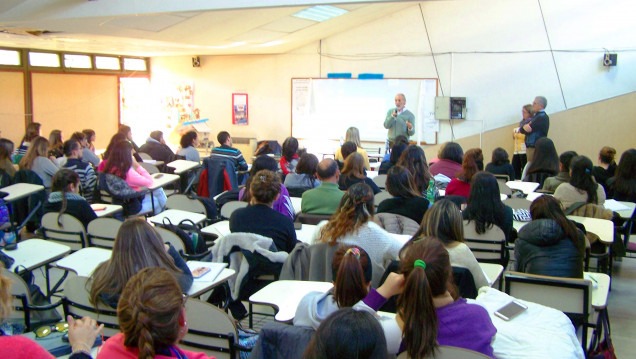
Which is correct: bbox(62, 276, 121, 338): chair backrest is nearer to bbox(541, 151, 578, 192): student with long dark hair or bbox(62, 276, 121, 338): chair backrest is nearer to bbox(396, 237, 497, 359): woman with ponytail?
bbox(396, 237, 497, 359): woman with ponytail

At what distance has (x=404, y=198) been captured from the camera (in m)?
4.34

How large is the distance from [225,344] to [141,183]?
3720 mm

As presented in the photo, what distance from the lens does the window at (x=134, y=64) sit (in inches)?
476

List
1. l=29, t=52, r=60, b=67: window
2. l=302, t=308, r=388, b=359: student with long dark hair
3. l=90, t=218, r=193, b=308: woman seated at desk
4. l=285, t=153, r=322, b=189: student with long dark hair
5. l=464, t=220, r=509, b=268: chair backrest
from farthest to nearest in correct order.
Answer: l=29, t=52, r=60, b=67: window
l=285, t=153, r=322, b=189: student with long dark hair
l=464, t=220, r=509, b=268: chair backrest
l=90, t=218, r=193, b=308: woman seated at desk
l=302, t=308, r=388, b=359: student with long dark hair

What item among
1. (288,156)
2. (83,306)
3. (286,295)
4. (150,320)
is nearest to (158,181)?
(288,156)

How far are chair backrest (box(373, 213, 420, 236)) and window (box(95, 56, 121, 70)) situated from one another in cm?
907

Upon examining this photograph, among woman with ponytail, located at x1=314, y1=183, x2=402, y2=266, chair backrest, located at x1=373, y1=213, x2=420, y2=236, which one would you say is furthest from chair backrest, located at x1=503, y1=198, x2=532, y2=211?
woman with ponytail, located at x1=314, y1=183, x2=402, y2=266

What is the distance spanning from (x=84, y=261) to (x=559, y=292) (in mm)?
2676

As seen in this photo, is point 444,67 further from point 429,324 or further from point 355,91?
point 429,324

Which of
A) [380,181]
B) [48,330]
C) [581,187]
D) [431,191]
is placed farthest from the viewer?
[380,181]

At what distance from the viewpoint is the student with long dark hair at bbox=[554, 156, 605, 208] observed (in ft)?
16.1

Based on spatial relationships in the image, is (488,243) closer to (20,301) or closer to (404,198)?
(404,198)

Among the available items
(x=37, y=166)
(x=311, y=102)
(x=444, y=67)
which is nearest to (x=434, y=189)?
(x=37, y=166)

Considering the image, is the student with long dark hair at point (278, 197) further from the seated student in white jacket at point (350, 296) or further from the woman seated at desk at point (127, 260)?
the seated student in white jacket at point (350, 296)
